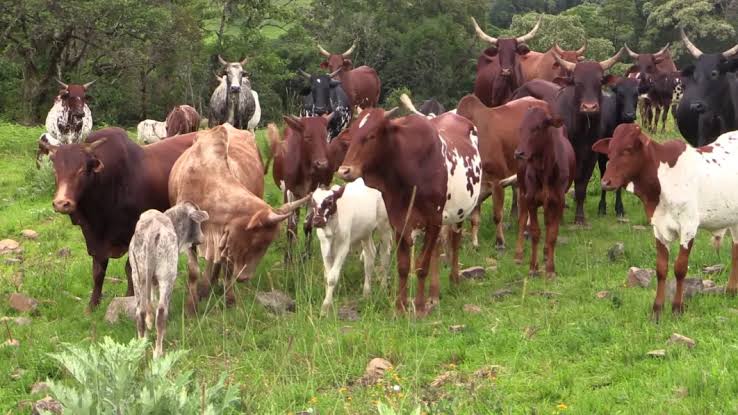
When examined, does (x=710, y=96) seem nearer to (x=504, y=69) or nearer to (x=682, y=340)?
(x=504, y=69)

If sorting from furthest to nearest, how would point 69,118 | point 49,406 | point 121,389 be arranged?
point 69,118 → point 49,406 → point 121,389

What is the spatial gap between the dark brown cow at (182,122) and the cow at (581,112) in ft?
20.1

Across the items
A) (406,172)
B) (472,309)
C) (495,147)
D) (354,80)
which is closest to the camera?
(406,172)

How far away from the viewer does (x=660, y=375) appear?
601 centimetres

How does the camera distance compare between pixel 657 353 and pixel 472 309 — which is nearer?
pixel 657 353

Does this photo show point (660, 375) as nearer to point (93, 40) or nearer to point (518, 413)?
point (518, 413)

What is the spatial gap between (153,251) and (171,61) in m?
23.0

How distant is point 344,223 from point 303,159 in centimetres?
184

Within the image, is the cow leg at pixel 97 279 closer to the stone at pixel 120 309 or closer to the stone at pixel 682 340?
the stone at pixel 120 309

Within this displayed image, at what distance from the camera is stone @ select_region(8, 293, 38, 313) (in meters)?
8.71

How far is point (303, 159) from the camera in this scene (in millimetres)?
10125

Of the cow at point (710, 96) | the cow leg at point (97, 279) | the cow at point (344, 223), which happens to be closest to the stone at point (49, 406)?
the cow at point (344, 223)

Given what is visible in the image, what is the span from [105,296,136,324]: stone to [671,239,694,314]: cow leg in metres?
4.67

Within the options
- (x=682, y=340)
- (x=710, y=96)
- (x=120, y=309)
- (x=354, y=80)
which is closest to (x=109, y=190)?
(x=120, y=309)
